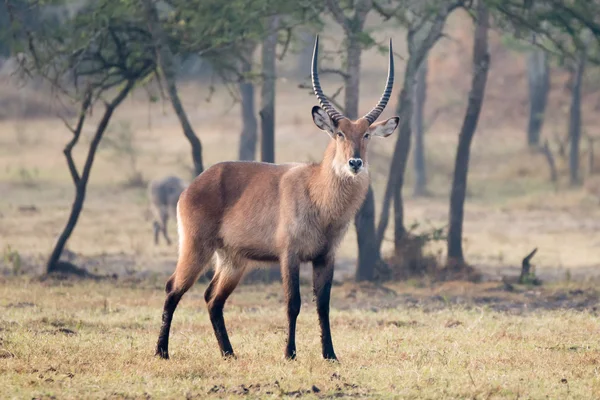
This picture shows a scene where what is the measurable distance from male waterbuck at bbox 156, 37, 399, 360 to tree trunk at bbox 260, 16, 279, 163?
17.4 feet

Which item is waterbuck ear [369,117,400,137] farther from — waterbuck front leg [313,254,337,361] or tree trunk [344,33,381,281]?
tree trunk [344,33,381,281]

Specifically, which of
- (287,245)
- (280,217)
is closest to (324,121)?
(280,217)

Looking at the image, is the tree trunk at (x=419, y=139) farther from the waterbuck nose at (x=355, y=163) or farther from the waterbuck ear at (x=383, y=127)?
the waterbuck nose at (x=355, y=163)

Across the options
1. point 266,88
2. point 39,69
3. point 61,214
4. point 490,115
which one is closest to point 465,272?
point 266,88

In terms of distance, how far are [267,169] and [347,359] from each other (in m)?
1.50

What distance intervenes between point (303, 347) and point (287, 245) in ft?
3.24

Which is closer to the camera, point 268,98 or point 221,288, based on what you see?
point 221,288

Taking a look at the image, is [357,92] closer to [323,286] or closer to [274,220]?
[274,220]

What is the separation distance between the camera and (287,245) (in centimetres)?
740

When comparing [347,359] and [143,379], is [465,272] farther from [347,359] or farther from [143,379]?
[143,379]

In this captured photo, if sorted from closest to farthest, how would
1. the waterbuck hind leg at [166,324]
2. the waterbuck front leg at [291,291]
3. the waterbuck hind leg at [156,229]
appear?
the waterbuck front leg at [291,291], the waterbuck hind leg at [166,324], the waterbuck hind leg at [156,229]

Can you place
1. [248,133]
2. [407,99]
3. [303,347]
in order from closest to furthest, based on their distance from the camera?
1. [303,347]
2. [407,99]
3. [248,133]

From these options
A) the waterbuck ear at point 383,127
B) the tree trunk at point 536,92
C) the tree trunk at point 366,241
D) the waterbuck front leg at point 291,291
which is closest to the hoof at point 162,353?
the waterbuck front leg at point 291,291

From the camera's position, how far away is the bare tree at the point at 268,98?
13352mm
